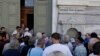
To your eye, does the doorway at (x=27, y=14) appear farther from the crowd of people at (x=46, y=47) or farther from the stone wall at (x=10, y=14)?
the crowd of people at (x=46, y=47)

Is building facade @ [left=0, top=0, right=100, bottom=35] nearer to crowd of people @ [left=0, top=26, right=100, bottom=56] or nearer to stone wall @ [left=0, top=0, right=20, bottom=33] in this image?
stone wall @ [left=0, top=0, right=20, bottom=33]

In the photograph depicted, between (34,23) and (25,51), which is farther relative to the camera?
(34,23)

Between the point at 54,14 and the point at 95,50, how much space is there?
11.7 m

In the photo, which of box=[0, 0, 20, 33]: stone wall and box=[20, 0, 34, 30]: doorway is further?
box=[20, 0, 34, 30]: doorway

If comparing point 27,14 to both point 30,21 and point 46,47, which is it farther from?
point 46,47

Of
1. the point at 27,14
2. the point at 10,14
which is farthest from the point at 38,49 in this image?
the point at 27,14

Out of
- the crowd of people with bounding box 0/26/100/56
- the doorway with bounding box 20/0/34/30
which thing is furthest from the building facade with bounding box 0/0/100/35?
the crowd of people with bounding box 0/26/100/56

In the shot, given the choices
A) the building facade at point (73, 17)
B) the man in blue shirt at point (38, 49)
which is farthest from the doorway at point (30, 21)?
the man in blue shirt at point (38, 49)

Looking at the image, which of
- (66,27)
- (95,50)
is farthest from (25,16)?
(95,50)

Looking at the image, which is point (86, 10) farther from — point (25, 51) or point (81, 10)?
point (25, 51)

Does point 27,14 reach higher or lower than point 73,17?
higher

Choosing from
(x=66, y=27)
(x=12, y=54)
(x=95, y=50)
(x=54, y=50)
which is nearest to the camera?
(x=95, y=50)

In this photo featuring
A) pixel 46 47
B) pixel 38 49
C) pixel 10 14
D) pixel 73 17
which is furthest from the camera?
pixel 10 14

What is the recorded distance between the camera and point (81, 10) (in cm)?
1766
